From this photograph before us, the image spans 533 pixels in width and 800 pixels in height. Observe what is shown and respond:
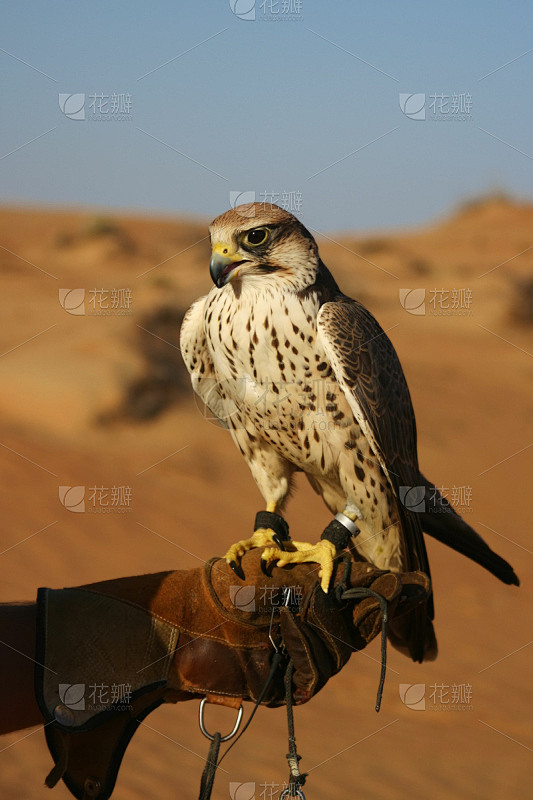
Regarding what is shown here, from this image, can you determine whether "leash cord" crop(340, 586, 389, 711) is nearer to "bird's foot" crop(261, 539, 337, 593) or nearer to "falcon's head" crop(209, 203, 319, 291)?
"bird's foot" crop(261, 539, 337, 593)

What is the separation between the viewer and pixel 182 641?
2.50 meters

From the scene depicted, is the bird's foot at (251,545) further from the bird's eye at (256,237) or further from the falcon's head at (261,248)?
the bird's eye at (256,237)

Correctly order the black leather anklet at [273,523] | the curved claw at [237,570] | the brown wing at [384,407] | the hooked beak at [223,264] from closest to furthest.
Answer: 1. the curved claw at [237,570]
2. the hooked beak at [223,264]
3. the brown wing at [384,407]
4. the black leather anklet at [273,523]

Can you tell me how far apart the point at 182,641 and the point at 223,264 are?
4.51 ft

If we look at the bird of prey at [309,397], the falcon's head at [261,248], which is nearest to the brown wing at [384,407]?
the bird of prey at [309,397]

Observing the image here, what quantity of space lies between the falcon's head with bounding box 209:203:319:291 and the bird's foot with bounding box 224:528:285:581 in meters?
0.99

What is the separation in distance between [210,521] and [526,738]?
392 cm

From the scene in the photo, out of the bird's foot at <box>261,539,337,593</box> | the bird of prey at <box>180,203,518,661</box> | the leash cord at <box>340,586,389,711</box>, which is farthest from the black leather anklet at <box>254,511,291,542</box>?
the leash cord at <box>340,586,389,711</box>

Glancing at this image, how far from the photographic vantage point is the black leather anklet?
3061 mm

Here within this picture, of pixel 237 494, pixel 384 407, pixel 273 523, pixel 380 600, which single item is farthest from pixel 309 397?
pixel 237 494

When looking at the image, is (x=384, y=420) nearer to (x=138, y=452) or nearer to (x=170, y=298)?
(x=138, y=452)

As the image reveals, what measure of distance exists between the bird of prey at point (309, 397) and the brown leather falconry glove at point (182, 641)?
126 mm

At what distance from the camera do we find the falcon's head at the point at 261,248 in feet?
9.11

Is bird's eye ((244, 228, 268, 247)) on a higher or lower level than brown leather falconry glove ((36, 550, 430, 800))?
higher
